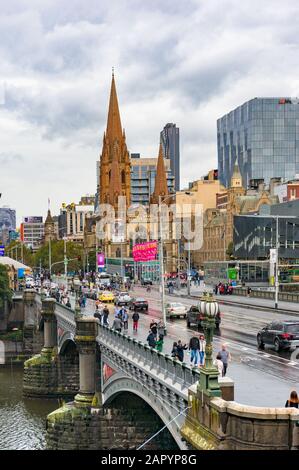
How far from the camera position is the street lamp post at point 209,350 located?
19.2m

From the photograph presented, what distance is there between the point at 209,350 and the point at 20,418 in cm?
3983

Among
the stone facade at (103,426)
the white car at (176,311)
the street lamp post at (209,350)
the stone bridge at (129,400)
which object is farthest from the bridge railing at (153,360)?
the white car at (176,311)

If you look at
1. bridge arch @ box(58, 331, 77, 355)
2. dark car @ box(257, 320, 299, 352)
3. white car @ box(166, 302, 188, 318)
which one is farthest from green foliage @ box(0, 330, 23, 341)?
dark car @ box(257, 320, 299, 352)

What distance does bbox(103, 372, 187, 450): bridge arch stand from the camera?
82.3ft

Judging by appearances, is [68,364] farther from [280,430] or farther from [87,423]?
[280,430]

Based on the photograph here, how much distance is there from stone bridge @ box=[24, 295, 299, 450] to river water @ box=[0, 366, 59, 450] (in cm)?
210

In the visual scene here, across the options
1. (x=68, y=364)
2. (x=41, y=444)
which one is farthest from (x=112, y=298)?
(x=41, y=444)

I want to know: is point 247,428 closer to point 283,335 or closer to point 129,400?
point 283,335

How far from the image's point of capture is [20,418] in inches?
2240

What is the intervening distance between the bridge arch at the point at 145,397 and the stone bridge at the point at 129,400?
0.01 m

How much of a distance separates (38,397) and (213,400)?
160ft

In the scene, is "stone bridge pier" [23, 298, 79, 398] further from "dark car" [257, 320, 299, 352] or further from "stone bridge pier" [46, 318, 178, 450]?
"dark car" [257, 320, 299, 352]
